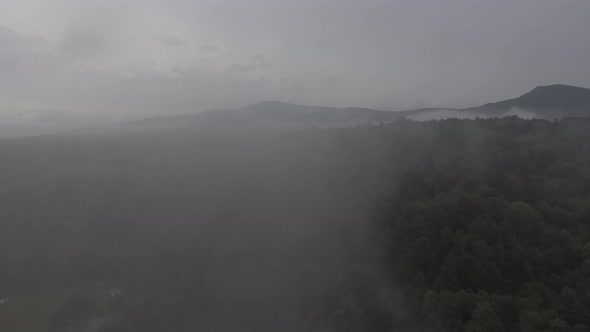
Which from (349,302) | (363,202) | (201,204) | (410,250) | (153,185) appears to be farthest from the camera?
(153,185)

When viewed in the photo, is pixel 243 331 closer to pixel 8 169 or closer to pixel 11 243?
pixel 11 243

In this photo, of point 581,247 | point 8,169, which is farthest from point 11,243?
point 581,247

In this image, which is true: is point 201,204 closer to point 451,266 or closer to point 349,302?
point 349,302

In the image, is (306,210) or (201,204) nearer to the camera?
(306,210)

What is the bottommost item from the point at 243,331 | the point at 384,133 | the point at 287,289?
the point at 243,331

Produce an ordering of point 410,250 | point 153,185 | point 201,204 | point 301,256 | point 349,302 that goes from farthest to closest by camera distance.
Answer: point 153,185 < point 201,204 < point 301,256 < point 410,250 < point 349,302

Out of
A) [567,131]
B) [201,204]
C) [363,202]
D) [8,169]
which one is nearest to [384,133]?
[363,202]

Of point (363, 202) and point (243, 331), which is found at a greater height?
point (363, 202)
